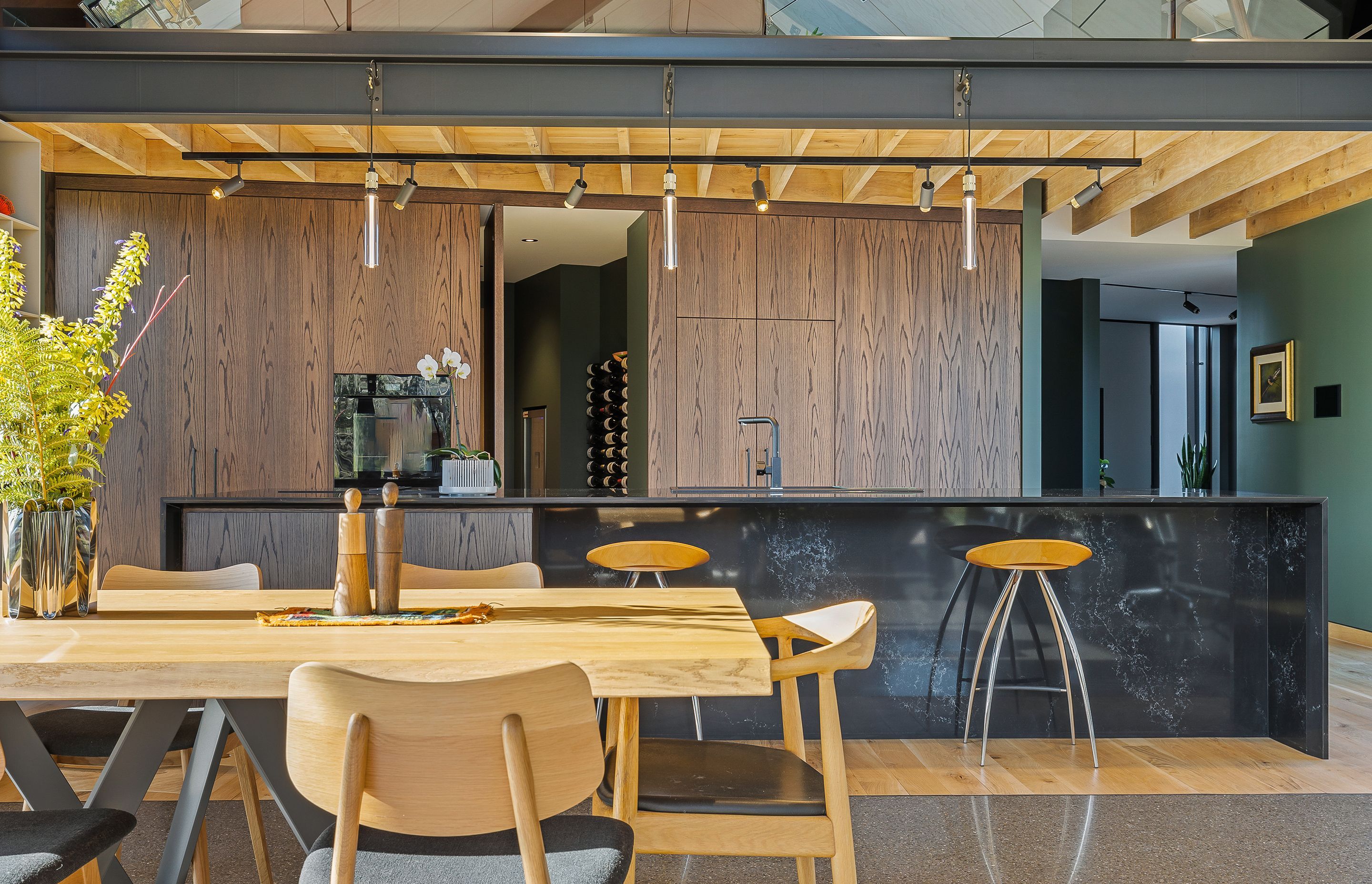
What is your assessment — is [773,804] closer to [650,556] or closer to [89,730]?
[89,730]

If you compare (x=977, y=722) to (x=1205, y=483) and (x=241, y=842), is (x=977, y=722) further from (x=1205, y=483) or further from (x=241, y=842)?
(x=1205, y=483)

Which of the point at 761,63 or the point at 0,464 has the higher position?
the point at 761,63

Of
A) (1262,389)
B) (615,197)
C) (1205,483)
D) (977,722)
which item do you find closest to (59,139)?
(615,197)

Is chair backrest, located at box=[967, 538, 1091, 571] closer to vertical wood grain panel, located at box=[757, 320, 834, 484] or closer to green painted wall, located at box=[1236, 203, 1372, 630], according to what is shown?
vertical wood grain panel, located at box=[757, 320, 834, 484]

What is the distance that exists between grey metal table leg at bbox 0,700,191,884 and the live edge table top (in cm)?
16

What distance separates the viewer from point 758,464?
5.98 meters

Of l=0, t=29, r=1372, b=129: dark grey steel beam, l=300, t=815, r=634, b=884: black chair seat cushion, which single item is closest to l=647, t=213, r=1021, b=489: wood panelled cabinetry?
l=0, t=29, r=1372, b=129: dark grey steel beam

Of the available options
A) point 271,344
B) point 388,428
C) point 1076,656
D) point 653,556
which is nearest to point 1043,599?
point 1076,656

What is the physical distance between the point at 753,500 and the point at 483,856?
2.04m

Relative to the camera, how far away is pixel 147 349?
222 inches

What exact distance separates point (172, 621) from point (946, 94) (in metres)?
3.20

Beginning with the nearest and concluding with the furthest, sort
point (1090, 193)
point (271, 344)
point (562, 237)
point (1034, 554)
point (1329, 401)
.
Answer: point (1034, 554) → point (1090, 193) → point (271, 344) → point (1329, 401) → point (562, 237)

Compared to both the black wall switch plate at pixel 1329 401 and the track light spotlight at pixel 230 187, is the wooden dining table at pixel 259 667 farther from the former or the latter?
the black wall switch plate at pixel 1329 401

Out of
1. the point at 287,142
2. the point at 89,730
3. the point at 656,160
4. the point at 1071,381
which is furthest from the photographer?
the point at 1071,381
